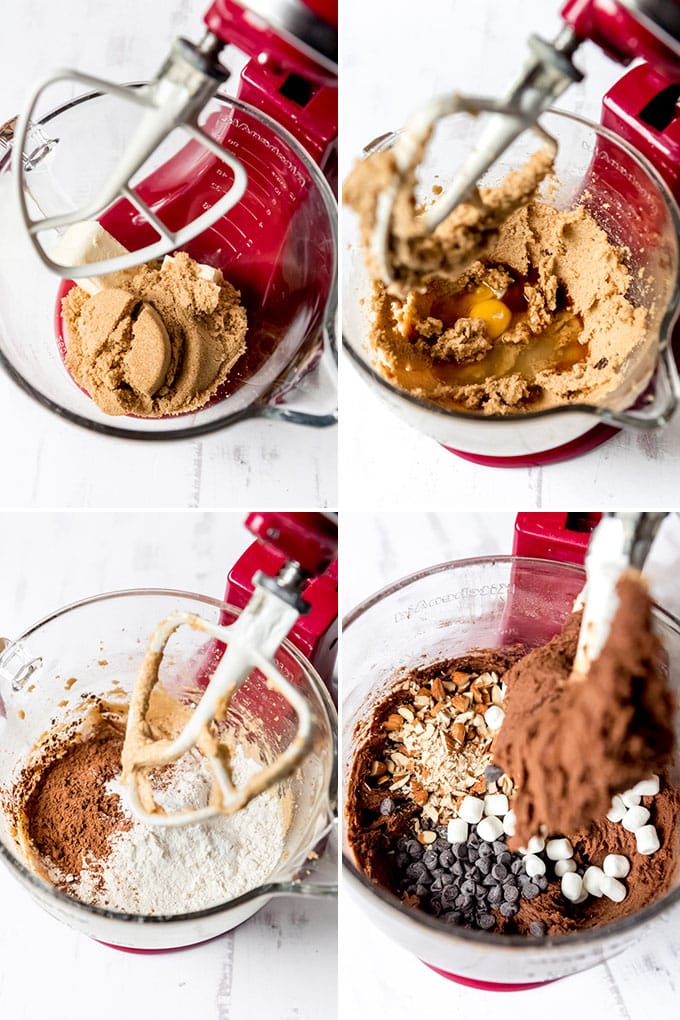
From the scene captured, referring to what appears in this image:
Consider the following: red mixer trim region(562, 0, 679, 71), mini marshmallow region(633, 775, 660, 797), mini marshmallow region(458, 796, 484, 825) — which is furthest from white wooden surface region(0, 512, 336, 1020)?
red mixer trim region(562, 0, 679, 71)

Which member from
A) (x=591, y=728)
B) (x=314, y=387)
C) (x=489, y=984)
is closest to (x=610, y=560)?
(x=591, y=728)

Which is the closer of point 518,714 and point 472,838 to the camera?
point 518,714

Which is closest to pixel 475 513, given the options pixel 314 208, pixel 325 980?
pixel 314 208

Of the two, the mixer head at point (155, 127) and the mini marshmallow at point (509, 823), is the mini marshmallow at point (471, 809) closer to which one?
the mini marshmallow at point (509, 823)

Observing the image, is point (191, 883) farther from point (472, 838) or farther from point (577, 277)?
point (577, 277)

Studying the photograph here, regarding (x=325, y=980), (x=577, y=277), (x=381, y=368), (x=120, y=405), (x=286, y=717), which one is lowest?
(x=325, y=980)
